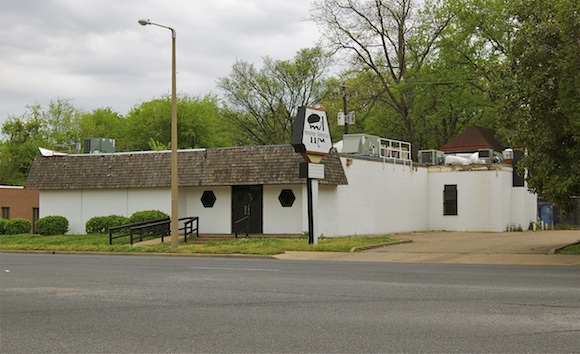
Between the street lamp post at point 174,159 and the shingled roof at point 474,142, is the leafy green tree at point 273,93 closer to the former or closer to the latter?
the shingled roof at point 474,142

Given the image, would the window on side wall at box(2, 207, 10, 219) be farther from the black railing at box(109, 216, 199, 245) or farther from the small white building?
A: the black railing at box(109, 216, 199, 245)

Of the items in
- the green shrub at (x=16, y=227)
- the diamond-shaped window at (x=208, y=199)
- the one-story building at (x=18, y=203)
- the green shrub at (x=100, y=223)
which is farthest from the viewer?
the one-story building at (x=18, y=203)

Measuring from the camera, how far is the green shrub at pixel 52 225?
38.4 meters

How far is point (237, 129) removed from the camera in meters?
72.9

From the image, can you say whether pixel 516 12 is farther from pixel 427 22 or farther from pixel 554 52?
pixel 427 22

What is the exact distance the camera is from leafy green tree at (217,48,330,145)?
70.0 m

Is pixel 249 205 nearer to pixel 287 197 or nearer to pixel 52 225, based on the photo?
pixel 287 197

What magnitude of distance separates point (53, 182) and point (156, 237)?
795 cm

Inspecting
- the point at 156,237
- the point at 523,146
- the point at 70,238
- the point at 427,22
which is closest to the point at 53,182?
the point at 70,238

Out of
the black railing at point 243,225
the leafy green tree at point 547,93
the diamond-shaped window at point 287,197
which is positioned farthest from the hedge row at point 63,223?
the leafy green tree at point 547,93

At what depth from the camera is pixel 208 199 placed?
119 feet

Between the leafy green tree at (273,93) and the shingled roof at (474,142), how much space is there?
18.2 meters

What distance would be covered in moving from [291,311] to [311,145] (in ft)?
56.7

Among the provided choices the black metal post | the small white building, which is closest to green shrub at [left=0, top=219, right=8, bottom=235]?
the small white building
